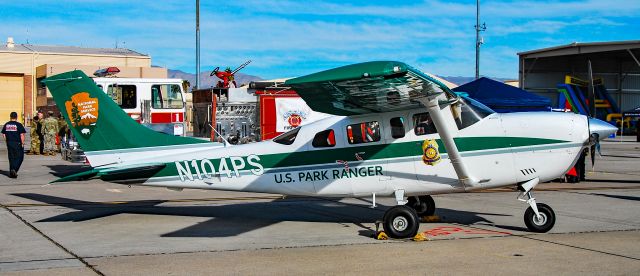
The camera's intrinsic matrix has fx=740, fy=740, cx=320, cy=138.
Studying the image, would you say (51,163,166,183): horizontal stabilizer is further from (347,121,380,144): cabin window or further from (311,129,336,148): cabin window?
(347,121,380,144): cabin window

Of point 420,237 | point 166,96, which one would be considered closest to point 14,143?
point 166,96

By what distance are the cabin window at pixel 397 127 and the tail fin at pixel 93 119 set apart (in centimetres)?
334

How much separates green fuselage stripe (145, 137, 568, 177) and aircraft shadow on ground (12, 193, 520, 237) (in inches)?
40.3

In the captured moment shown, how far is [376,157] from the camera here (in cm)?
1051

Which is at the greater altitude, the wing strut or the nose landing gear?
the wing strut

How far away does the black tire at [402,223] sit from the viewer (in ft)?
32.7

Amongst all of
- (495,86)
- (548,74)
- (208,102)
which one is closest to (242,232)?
(208,102)

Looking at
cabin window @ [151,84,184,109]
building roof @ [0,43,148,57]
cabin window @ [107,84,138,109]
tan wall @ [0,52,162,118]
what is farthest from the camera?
building roof @ [0,43,148,57]

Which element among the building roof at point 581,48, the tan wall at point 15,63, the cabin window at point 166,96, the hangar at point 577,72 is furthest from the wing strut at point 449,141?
the tan wall at point 15,63

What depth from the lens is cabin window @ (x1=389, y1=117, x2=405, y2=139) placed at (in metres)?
10.4

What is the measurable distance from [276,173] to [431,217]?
263 cm

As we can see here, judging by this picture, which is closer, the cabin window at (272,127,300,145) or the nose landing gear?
the nose landing gear

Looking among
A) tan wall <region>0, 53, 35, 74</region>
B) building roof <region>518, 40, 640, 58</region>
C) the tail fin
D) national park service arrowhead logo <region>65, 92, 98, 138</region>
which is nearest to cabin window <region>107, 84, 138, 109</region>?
the tail fin

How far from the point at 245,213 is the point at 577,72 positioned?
53.9m
